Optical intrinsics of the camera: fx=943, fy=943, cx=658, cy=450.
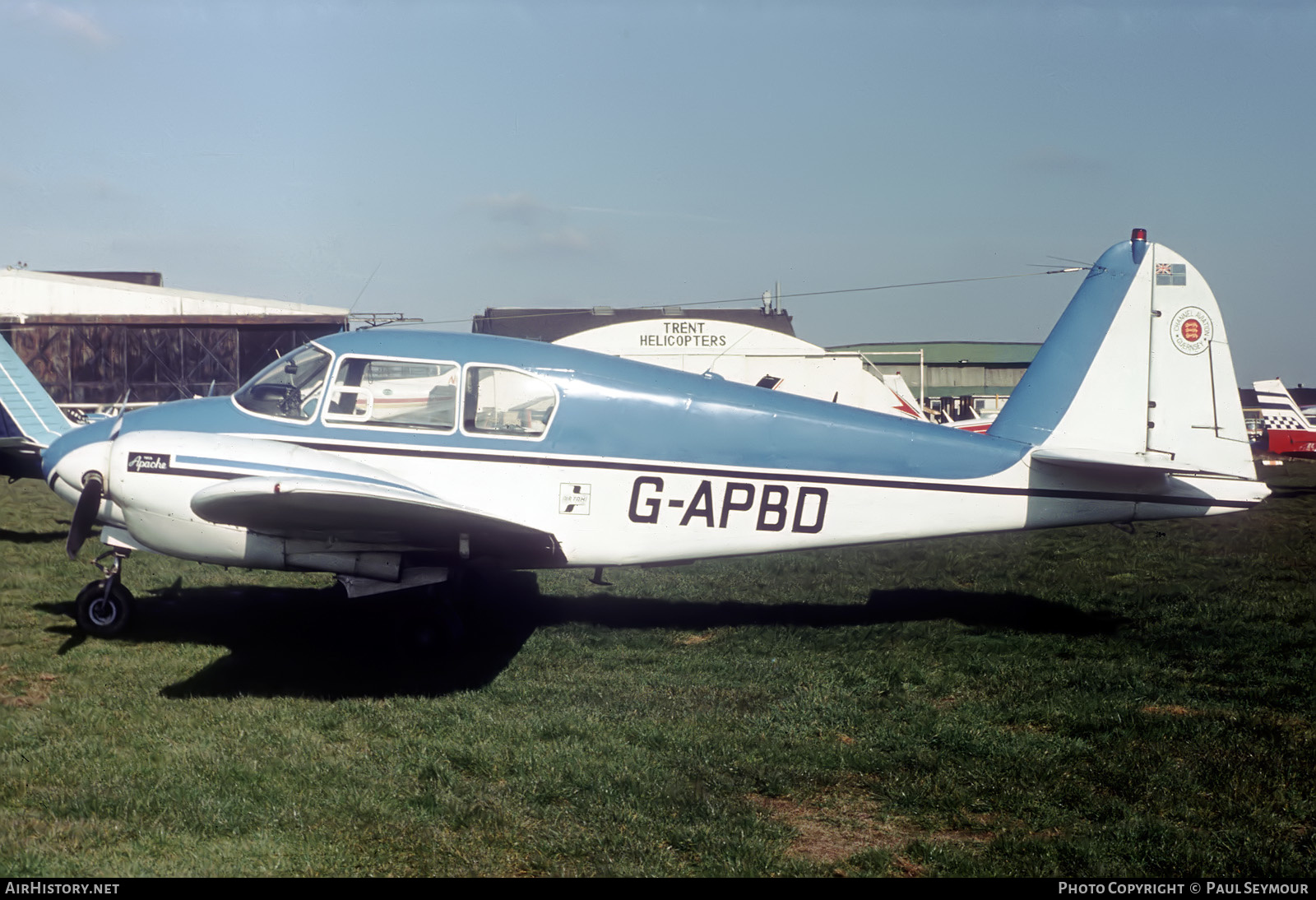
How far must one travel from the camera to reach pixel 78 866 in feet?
12.5

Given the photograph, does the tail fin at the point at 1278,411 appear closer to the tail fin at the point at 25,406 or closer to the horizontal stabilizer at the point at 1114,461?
the horizontal stabilizer at the point at 1114,461

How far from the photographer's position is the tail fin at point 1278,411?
87.8 feet

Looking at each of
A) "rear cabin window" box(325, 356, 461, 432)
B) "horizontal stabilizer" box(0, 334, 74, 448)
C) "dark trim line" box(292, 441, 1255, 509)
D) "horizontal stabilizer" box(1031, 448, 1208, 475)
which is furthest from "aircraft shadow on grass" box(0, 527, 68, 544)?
"horizontal stabilizer" box(1031, 448, 1208, 475)

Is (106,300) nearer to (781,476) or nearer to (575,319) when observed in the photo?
(575,319)

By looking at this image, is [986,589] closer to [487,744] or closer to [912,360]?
[487,744]

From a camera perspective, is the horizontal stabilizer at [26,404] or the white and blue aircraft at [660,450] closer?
the white and blue aircraft at [660,450]

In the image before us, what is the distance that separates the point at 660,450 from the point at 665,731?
232 centimetres

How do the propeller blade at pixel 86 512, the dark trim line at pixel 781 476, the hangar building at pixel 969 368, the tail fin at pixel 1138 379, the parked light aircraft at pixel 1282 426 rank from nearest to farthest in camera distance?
the propeller blade at pixel 86 512, the dark trim line at pixel 781 476, the tail fin at pixel 1138 379, the parked light aircraft at pixel 1282 426, the hangar building at pixel 969 368

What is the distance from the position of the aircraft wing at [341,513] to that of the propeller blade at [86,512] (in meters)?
0.81

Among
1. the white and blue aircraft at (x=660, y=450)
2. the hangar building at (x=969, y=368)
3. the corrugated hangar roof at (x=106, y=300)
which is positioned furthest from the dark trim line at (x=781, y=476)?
the hangar building at (x=969, y=368)

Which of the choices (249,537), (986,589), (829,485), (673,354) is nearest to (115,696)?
(249,537)

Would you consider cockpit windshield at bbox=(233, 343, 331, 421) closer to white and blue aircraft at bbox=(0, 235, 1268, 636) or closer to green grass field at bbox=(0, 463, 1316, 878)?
white and blue aircraft at bbox=(0, 235, 1268, 636)

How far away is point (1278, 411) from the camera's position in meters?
27.2

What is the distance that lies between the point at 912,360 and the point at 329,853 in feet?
178
